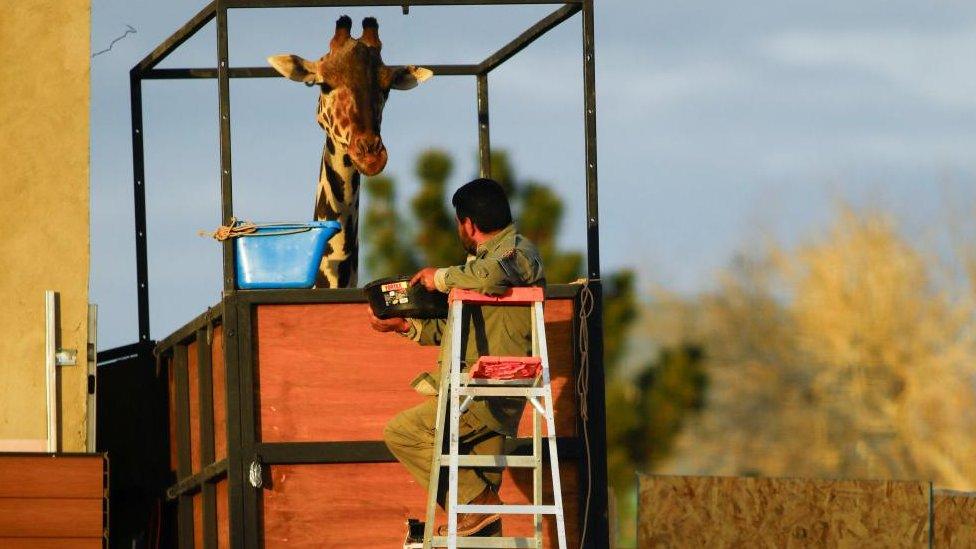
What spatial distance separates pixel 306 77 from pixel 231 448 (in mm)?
2933

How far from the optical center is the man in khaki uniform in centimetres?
867

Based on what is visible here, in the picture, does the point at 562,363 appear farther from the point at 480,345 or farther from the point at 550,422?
the point at 550,422

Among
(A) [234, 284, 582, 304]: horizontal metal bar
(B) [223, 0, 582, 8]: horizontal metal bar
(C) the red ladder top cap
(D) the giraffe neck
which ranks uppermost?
(B) [223, 0, 582, 8]: horizontal metal bar

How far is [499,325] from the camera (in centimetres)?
884

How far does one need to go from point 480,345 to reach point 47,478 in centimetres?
311

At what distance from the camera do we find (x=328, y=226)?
32.8ft

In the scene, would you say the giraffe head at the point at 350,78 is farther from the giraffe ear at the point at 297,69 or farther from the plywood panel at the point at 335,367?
the plywood panel at the point at 335,367

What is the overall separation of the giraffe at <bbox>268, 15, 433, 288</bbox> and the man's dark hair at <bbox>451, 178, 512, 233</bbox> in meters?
2.24

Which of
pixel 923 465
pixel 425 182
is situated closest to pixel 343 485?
pixel 425 182

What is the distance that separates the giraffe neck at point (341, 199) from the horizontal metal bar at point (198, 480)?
5.94 feet

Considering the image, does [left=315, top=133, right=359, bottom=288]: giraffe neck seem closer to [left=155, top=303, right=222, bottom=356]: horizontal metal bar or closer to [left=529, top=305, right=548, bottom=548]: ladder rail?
[left=155, top=303, right=222, bottom=356]: horizontal metal bar

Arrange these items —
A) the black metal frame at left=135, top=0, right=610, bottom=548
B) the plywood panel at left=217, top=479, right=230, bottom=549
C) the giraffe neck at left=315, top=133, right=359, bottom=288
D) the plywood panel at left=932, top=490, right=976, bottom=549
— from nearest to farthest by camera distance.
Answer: the black metal frame at left=135, top=0, right=610, bottom=548 → the plywood panel at left=217, top=479, right=230, bottom=549 → the giraffe neck at left=315, top=133, right=359, bottom=288 → the plywood panel at left=932, top=490, right=976, bottom=549

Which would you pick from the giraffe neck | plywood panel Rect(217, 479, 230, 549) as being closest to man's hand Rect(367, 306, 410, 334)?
plywood panel Rect(217, 479, 230, 549)

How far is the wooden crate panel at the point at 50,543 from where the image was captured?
409 inches
